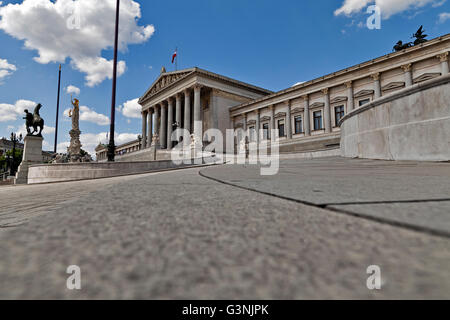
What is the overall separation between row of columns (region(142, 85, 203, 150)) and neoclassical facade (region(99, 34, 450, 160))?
13cm

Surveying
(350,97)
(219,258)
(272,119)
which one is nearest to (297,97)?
(272,119)

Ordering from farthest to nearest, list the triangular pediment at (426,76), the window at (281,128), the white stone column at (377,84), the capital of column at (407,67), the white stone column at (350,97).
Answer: the window at (281,128) → the white stone column at (350,97) → the white stone column at (377,84) → the capital of column at (407,67) → the triangular pediment at (426,76)

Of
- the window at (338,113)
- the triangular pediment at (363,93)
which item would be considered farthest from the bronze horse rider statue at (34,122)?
the triangular pediment at (363,93)

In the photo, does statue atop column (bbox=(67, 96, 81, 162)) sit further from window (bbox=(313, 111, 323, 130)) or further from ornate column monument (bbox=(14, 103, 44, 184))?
window (bbox=(313, 111, 323, 130))

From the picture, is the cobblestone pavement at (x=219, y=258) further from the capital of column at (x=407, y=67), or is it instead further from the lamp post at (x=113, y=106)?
the capital of column at (x=407, y=67)

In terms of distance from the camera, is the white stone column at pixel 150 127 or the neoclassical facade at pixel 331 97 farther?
the white stone column at pixel 150 127

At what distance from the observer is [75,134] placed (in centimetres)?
2019

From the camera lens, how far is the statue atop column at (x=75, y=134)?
64.5 feet

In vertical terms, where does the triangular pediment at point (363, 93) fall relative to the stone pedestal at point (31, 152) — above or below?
above

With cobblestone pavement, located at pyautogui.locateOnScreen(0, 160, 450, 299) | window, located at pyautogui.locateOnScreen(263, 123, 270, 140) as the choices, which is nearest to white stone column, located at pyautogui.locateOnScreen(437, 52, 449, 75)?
window, located at pyautogui.locateOnScreen(263, 123, 270, 140)

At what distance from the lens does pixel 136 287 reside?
36cm

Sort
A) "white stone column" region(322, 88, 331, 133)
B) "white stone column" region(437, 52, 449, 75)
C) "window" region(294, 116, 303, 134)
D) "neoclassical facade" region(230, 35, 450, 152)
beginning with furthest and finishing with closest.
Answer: "window" region(294, 116, 303, 134), "white stone column" region(322, 88, 331, 133), "neoclassical facade" region(230, 35, 450, 152), "white stone column" region(437, 52, 449, 75)

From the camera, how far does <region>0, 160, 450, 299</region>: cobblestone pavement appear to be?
0.36m

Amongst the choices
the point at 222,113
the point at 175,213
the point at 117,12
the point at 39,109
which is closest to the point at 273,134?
the point at 222,113
